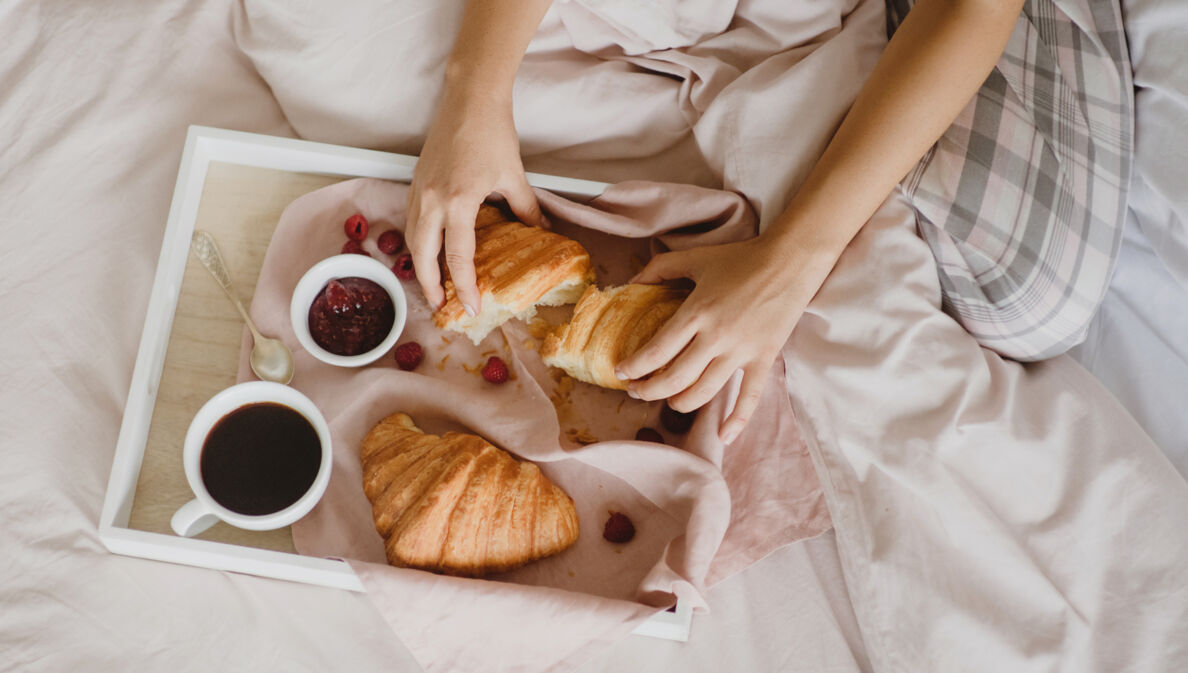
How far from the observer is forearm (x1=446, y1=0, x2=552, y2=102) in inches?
43.6

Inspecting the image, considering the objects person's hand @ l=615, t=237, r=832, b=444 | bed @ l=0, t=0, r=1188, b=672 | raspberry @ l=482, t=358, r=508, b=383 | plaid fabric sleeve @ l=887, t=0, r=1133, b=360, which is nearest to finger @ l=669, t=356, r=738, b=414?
person's hand @ l=615, t=237, r=832, b=444

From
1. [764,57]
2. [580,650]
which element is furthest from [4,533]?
[764,57]

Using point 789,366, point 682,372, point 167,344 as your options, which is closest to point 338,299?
point 167,344

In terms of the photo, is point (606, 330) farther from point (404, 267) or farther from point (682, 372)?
point (404, 267)

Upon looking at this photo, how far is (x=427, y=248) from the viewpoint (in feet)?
3.46

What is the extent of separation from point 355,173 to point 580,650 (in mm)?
706

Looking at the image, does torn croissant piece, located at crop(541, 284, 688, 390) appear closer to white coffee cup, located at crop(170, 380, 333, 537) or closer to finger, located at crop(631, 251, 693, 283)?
finger, located at crop(631, 251, 693, 283)

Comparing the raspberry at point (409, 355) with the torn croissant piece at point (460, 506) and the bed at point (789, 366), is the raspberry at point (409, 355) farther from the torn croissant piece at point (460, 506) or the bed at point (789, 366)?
the bed at point (789, 366)

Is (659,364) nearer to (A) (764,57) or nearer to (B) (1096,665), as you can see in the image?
(A) (764,57)

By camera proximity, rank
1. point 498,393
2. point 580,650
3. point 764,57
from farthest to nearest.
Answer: point 764,57 < point 498,393 < point 580,650

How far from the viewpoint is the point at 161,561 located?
1.05 m

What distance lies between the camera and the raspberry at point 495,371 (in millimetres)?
1089

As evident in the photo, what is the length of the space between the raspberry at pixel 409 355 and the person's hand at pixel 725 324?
0.27 m

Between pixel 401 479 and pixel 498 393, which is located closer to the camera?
pixel 401 479
